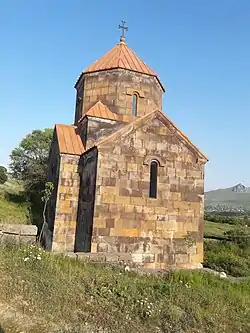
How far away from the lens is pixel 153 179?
9.05 m

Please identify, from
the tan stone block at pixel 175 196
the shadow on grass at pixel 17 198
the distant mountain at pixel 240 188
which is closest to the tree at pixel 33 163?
the shadow on grass at pixel 17 198

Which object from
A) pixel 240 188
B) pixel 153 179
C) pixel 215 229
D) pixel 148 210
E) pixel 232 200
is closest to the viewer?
pixel 148 210

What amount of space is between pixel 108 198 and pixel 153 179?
156 cm

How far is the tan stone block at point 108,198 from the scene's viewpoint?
8273 mm

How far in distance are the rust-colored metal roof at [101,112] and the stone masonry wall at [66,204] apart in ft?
5.18

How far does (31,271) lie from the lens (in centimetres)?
491

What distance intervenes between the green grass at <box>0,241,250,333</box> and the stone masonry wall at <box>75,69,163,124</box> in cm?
647

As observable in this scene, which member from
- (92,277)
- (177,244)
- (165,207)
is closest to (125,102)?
(165,207)

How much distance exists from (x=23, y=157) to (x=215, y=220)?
47.2 ft

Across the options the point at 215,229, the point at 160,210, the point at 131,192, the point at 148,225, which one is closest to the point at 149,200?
the point at 160,210

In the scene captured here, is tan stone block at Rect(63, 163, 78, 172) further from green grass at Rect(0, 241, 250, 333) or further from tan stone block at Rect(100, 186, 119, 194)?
green grass at Rect(0, 241, 250, 333)

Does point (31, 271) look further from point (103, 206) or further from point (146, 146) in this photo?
point (146, 146)

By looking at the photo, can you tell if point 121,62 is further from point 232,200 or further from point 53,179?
point 232,200

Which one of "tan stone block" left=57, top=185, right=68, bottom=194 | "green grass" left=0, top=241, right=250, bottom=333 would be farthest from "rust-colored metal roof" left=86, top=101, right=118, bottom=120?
"green grass" left=0, top=241, right=250, bottom=333
